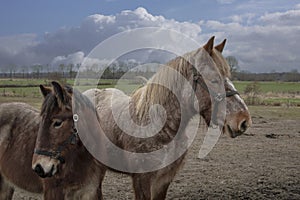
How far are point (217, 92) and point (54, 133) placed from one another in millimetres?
1788

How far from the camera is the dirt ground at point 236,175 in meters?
6.24

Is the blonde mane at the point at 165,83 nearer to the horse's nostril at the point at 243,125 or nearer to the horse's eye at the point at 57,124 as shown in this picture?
the horse's nostril at the point at 243,125

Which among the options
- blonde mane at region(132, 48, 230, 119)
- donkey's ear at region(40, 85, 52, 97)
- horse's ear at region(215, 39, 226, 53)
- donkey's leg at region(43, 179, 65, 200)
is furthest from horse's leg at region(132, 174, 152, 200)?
horse's ear at region(215, 39, 226, 53)

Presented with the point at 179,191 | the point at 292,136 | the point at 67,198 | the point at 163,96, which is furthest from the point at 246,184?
the point at 292,136

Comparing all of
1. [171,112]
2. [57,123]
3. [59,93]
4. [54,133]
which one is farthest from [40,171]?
[171,112]

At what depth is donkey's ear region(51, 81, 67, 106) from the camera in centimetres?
351

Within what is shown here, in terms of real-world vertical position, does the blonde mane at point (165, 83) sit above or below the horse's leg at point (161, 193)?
above

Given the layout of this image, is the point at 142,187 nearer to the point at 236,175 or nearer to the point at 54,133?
the point at 54,133

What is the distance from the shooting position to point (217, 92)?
3771mm

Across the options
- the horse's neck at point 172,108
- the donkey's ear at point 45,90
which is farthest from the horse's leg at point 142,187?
the donkey's ear at point 45,90

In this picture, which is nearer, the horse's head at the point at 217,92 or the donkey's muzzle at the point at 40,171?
the donkey's muzzle at the point at 40,171

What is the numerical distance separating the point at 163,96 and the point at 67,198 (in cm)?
157

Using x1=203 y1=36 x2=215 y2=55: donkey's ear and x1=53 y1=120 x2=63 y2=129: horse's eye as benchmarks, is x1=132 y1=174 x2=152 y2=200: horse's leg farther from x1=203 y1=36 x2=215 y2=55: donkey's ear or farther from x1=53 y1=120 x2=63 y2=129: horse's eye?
x1=203 y1=36 x2=215 y2=55: donkey's ear

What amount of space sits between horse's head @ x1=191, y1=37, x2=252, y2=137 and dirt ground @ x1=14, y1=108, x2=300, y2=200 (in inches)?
105
